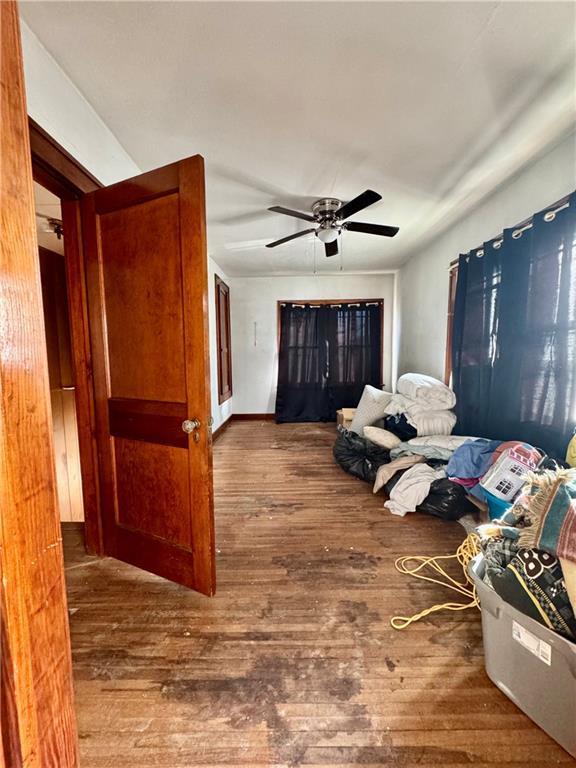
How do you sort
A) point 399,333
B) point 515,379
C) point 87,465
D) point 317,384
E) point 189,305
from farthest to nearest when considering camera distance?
point 317,384 < point 399,333 < point 515,379 < point 87,465 < point 189,305

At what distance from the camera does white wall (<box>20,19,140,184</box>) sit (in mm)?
1285

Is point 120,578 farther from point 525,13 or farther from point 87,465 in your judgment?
point 525,13

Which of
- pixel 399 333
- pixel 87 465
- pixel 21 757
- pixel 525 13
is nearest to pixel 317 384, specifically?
pixel 399 333

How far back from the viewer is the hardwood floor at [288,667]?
99 cm

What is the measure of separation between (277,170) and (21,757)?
273 centimetres

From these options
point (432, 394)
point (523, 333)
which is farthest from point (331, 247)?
point (523, 333)

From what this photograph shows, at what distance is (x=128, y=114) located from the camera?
1.70 m

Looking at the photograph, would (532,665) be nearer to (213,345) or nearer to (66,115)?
(66,115)

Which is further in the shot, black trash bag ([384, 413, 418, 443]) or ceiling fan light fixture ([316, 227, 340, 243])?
black trash bag ([384, 413, 418, 443])

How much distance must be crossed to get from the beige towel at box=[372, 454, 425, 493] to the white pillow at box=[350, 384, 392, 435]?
0.89 metres

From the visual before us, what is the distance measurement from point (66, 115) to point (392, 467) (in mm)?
2934

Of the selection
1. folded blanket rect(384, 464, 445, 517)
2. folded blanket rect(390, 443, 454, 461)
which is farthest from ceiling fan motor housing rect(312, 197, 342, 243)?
folded blanket rect(384, 464, 445, 517)

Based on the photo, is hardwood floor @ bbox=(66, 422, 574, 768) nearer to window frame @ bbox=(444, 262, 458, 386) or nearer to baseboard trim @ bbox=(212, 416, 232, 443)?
window frame @ bbox=(444, 262, 458, 386)

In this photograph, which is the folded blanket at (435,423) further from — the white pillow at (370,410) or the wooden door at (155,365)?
the wooden door at (155,365)
